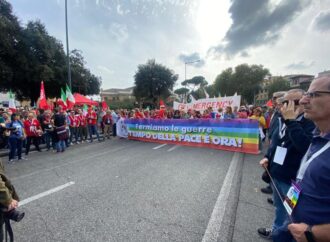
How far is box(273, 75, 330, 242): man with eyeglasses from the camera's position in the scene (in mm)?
1292

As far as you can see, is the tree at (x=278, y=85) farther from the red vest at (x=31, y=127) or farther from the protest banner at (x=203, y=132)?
the red vest at (x=31, y=127)

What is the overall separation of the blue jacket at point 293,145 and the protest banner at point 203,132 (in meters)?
6.34

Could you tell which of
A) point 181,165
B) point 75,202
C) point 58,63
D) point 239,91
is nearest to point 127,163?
point 181,165

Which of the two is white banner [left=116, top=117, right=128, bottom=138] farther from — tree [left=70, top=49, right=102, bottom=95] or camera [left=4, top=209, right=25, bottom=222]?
tree [left=70, top=49, right=102, bottom=95]

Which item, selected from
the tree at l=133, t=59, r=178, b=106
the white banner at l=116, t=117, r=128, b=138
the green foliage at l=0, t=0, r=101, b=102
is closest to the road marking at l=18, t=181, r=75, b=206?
the white banner at l=116, t=117, r=128, b=138

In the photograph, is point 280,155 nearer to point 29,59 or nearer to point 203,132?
point 203,132

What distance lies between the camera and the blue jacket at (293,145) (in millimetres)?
2160

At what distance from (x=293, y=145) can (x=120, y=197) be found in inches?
131

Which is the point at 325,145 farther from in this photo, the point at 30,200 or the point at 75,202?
the point at 30,200

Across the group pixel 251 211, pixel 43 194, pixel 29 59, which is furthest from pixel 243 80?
pixel 43 194

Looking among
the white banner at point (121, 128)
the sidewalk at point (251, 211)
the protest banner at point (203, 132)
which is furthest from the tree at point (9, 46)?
the sidewalk at point (251, 211)

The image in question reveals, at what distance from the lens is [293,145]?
232cm

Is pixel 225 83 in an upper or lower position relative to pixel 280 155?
upper

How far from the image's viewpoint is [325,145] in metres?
1.42
